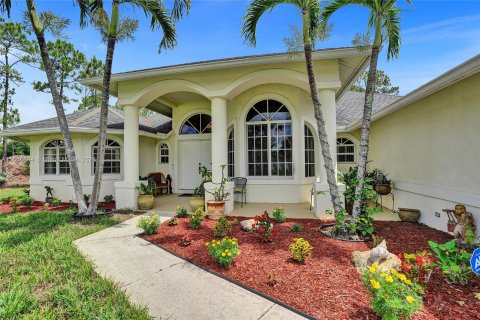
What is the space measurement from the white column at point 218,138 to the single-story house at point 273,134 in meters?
0.03

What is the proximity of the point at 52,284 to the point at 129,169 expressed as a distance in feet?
17.0

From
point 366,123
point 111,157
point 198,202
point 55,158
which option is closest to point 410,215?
point 366,123

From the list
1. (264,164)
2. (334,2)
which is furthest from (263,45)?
(264,164)

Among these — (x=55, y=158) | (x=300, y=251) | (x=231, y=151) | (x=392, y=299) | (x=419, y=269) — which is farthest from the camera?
(x=55, y=158)

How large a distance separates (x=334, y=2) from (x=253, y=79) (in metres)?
2.78

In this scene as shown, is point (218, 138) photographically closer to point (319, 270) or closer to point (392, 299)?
point (319, 270)

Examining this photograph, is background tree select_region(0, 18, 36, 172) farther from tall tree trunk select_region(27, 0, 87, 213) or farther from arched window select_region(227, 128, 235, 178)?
arched window select_region(227, 128, 235, 178)

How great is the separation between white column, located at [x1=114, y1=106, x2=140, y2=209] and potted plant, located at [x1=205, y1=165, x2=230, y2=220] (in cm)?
288

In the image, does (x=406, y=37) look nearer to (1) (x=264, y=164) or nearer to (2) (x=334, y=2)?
(2) (x=334, y=2)

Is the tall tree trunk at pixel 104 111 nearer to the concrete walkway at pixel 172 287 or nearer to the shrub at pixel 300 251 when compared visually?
the concrete walkway at pixel 172 287

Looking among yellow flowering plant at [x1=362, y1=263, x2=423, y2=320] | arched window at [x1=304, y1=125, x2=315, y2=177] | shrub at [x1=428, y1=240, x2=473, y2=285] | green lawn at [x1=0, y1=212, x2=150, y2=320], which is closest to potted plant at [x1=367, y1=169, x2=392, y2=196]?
arched window at [x1=304, y1=125, x2=315, y2=177]

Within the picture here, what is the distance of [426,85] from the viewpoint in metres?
4.80

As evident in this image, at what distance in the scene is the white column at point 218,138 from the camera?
23.9ft

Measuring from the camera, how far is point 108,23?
6836 mm
